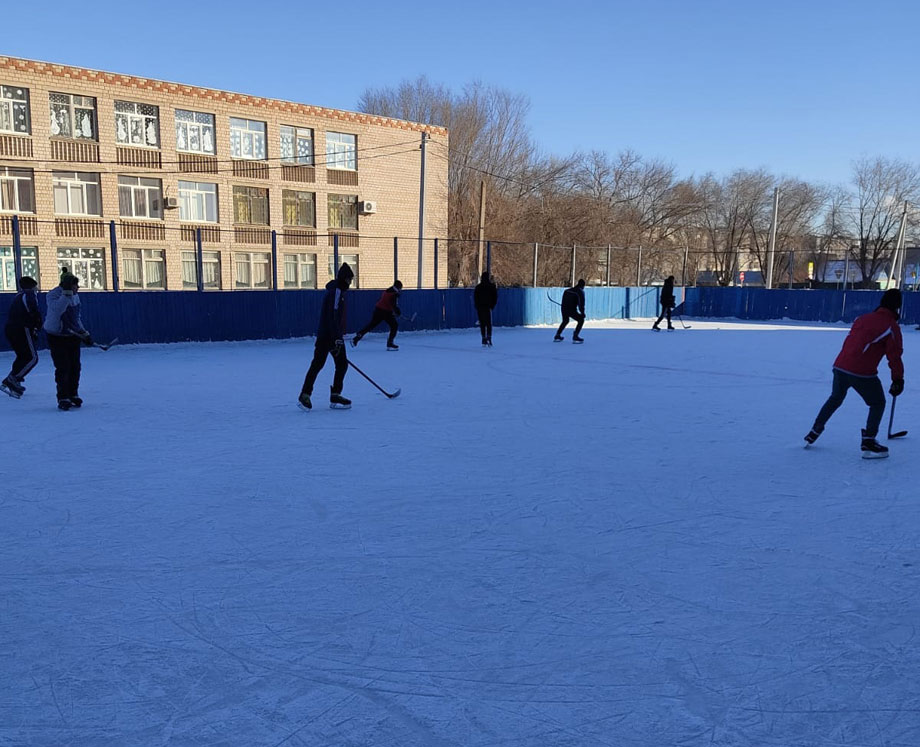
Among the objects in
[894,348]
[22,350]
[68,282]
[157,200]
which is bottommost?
[22,350]

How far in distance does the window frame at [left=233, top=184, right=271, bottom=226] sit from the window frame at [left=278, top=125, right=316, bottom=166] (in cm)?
181

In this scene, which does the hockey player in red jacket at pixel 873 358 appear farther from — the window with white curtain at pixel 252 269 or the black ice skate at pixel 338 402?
the window with white curtain at pixel 252 269

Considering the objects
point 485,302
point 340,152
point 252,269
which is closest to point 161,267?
point 252,269

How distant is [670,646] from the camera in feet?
9.69

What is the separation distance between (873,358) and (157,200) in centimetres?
3020

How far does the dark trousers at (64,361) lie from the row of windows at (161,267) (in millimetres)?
16126

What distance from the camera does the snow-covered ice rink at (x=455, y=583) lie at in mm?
2504

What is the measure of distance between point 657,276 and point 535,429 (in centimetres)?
3549

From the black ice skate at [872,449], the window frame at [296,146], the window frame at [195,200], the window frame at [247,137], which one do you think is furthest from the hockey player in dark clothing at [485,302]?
the window frame at [296,146]

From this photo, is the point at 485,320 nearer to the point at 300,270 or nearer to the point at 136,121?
the point at 300,270

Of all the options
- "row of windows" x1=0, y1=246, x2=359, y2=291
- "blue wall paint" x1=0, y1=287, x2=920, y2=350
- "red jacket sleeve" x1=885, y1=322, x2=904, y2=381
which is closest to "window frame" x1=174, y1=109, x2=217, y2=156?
"row of windows" x1=0, y1=246, x2=359, y2=291

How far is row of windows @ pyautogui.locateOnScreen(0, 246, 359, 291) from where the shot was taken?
27.6 metres

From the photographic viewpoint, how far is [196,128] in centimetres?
3173

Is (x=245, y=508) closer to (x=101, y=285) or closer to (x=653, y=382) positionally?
(x=653, y=382)
